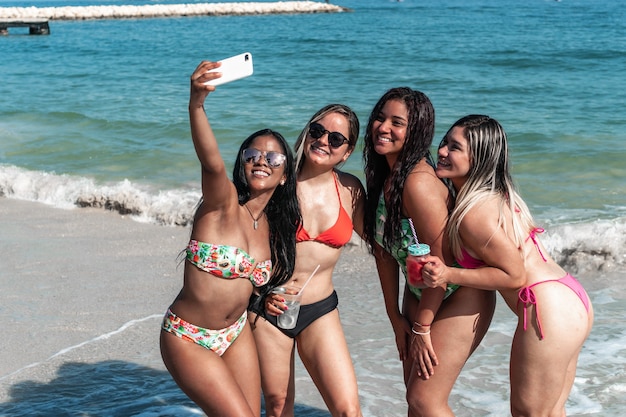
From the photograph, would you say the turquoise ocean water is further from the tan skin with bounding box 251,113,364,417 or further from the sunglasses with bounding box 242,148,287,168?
the sunglasses with bounding box 242,148,287,168

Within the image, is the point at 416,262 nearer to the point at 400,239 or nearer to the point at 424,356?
the point at 400,239

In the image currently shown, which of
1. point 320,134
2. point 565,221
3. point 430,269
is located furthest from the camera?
point 565,221

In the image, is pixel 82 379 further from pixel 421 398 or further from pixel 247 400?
pixel 421 398

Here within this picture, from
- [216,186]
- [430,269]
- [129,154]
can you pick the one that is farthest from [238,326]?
[129,154]

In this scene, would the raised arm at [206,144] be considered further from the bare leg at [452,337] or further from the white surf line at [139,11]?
the white surf line at [139,11]

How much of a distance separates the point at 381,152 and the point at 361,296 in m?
3.00

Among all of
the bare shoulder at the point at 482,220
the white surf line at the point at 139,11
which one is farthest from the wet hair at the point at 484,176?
the white surf line at the point at 139,11

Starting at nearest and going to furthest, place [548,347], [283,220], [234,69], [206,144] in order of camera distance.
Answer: [234,69]
[206,144]
[548,347]
[283,220]

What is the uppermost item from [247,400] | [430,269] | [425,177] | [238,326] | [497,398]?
[425,177]

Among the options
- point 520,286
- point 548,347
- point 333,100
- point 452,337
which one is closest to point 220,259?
point 452,337

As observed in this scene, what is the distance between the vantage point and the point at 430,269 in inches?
124

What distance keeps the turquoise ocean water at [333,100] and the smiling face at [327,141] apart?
202 cm

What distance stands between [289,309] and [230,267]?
0.50 meters

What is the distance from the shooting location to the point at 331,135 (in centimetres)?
371
